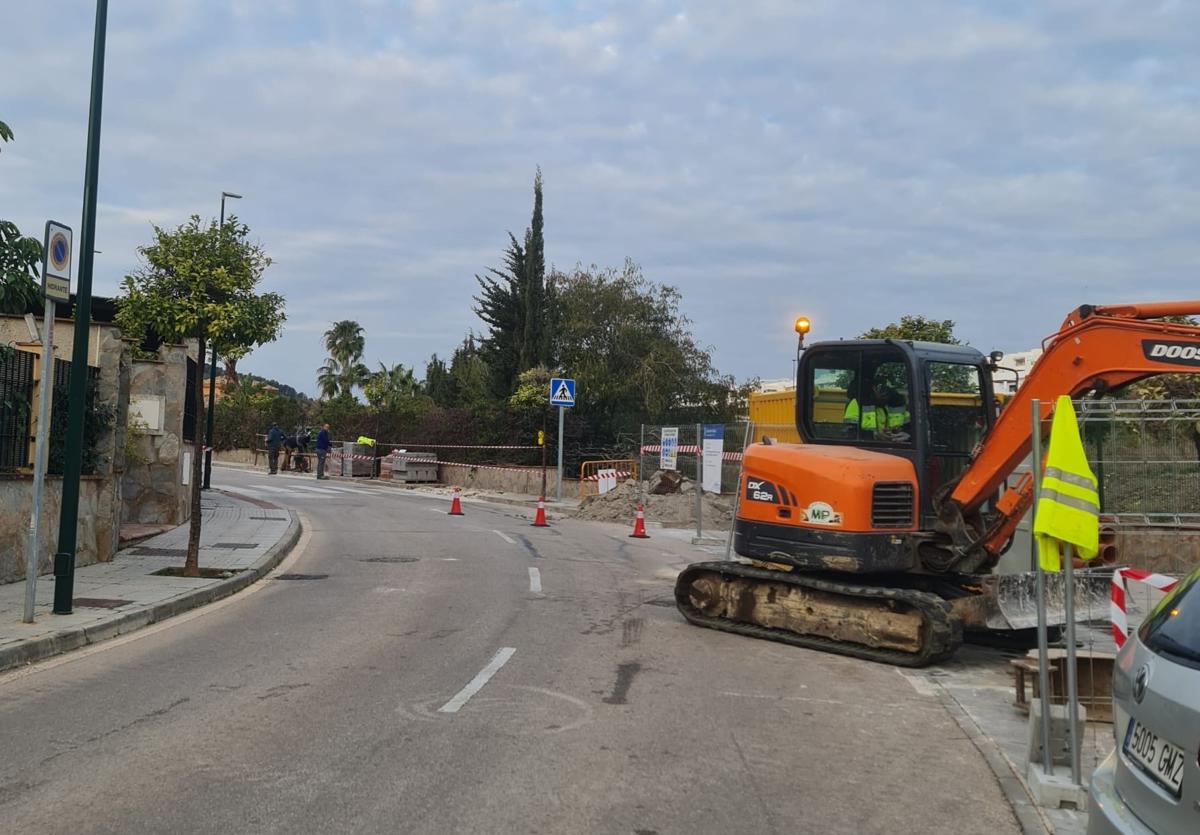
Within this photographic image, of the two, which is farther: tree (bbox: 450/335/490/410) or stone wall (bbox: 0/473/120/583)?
tree (bbox: 450/335/490/410)

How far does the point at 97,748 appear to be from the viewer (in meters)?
5.76

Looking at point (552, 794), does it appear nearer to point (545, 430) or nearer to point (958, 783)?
point (958, 783)

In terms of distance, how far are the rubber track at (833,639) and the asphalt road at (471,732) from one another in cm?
23

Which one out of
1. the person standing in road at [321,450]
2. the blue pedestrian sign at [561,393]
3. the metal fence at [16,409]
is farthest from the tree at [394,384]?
the metal fence at [16,409]

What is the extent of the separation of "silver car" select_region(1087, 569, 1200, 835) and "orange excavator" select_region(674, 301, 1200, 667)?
4993 millimetres

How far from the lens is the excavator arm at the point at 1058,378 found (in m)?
7.77

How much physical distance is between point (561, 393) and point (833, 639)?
658 inches

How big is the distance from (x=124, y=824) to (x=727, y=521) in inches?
718

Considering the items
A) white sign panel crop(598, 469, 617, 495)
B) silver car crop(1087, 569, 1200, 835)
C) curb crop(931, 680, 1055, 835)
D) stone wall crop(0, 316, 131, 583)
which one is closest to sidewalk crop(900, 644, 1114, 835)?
curb crop(931, 680, 1055, 835)

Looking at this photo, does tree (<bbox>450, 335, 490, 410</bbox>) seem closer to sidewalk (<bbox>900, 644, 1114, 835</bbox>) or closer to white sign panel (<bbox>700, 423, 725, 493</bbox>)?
white sign panel (<bbox>700, 423, 725, 493</bbox>)

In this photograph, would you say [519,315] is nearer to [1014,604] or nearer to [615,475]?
[615,475]

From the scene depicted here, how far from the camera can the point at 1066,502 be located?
530 cm

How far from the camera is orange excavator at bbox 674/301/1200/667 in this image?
27.7 feet

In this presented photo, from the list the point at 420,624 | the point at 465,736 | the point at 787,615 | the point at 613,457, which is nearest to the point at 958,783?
the point at 465,736
